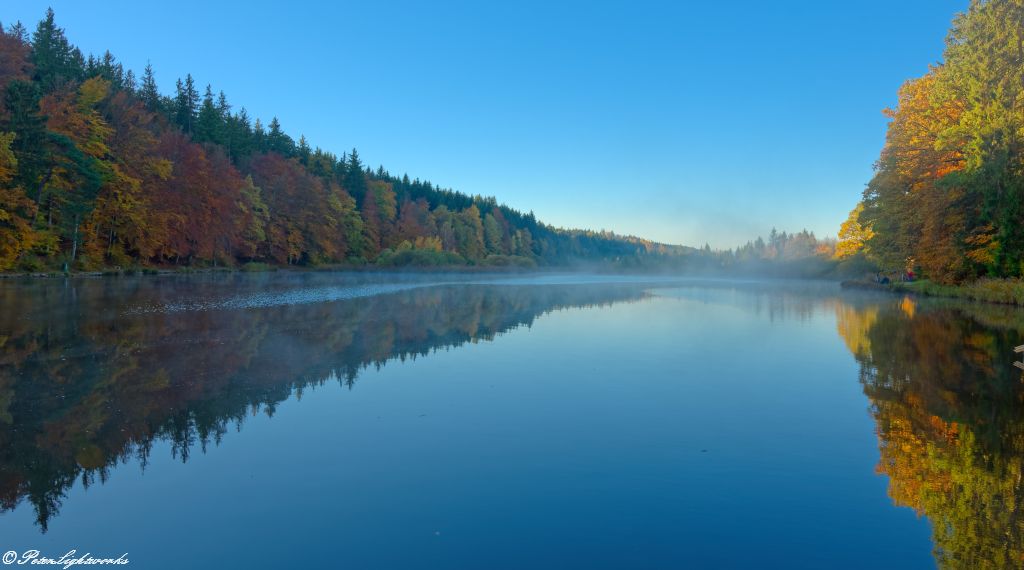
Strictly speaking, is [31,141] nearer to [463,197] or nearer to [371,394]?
[371,394]

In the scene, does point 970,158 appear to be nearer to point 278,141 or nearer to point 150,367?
point 150,367

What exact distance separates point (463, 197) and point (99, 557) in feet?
534

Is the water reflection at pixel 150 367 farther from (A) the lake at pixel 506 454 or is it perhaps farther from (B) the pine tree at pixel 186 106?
(B) the pine tree at pixel 186 106

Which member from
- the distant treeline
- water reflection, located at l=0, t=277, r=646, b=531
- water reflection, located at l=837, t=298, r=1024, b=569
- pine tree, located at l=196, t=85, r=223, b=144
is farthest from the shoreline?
pine tree, located at l=196, t=85, r=223, b=144

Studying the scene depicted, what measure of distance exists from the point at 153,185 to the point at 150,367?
54519mm

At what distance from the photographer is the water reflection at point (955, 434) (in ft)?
17.8

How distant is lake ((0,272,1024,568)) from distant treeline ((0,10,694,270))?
34982 mm

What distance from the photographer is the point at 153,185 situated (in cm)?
5766

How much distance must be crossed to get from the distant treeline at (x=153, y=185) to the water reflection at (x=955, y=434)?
151ft

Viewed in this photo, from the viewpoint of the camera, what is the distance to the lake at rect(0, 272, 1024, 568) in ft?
17.1

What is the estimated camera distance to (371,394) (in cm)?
1091

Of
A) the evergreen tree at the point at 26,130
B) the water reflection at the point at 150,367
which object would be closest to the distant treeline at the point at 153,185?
the evergreen tree at the point at 26,130

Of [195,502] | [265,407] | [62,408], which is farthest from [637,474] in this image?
[62,408]

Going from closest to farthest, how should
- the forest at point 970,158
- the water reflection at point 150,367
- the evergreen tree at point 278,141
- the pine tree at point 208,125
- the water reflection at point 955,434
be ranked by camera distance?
1. the water reflection at point 955,434
2. the water reflection at point 150,367
3. the forest at point 970,158
4. the pine tree at point 208,125
5. the evergreen tree at point 278,141
